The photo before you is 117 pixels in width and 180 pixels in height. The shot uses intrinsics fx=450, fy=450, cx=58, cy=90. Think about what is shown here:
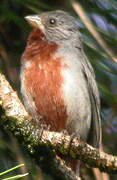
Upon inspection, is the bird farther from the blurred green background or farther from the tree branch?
the tree branch

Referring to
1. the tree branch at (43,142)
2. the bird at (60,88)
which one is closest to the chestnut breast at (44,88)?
the bird at (60,88)

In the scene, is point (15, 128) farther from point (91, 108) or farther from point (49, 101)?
point (91, 108)

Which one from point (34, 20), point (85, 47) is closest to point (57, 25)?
point (34, 20)

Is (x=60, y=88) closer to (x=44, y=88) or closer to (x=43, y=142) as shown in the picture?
(x=44, y=88)

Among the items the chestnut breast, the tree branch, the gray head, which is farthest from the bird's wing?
the tree branch

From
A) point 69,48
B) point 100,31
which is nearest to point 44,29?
point 69,48
